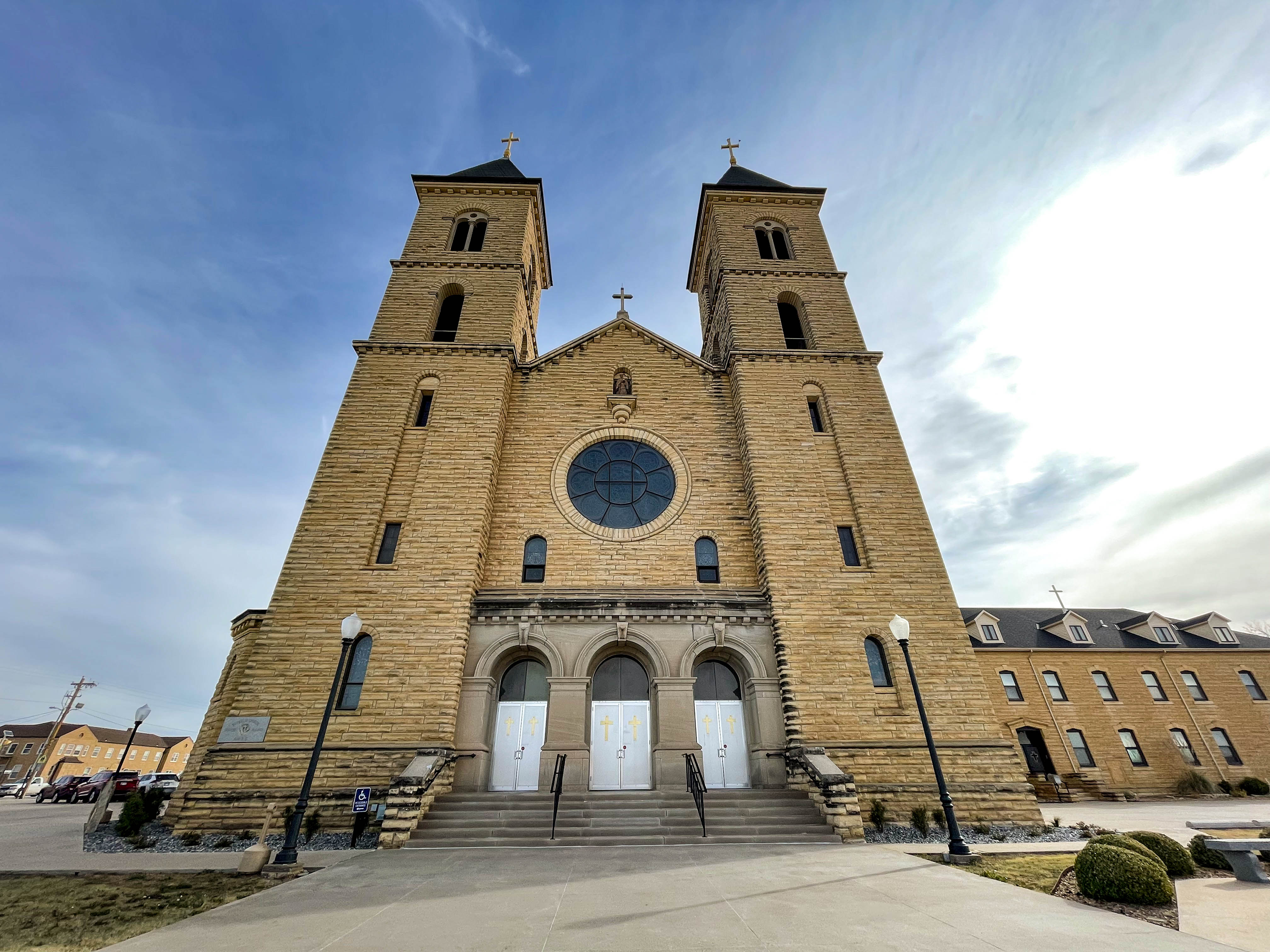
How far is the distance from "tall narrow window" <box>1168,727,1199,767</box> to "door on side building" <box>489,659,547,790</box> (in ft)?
99.2

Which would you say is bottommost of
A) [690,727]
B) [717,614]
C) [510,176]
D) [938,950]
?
[938,950]

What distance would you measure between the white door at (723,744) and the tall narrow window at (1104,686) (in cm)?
2356

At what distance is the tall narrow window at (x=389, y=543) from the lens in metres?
14.9

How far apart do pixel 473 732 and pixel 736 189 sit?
23.0m

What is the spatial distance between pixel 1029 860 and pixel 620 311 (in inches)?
753

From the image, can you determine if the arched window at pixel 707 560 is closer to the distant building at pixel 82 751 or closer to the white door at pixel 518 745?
the white door at pixel 518 745

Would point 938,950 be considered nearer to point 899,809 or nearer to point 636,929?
point 636,929

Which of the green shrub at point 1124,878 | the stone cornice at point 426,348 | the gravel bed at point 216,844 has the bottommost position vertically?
the green shrub at point 1124,878

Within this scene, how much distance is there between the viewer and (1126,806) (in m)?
20.6

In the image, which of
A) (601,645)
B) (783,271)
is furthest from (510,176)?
(601,645)

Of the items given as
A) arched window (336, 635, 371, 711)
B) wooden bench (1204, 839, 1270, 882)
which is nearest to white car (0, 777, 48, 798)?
arched window (336, 635, 371, 711)

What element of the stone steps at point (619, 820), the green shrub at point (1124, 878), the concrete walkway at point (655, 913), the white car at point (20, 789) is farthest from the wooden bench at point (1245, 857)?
the white car at point (20, 789)

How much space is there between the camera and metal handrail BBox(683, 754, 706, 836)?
10641 mm

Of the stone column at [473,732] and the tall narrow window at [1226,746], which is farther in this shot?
the tall narrow window at [1226,746]
